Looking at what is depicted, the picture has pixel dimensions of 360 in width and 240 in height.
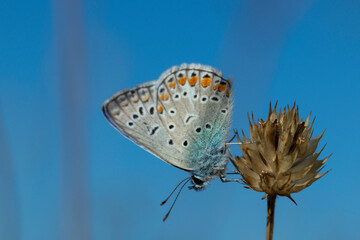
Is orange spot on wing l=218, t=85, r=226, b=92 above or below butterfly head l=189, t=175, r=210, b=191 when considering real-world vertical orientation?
above

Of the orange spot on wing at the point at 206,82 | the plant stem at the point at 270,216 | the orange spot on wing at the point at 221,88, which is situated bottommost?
the plant stem at the point at 270,216

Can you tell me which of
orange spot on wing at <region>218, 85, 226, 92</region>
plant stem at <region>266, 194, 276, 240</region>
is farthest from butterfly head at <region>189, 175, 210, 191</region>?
plant stem at <region>266, 194, 276, 240</region>

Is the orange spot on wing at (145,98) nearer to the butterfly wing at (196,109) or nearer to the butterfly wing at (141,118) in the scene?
the butterfly wing at (141,118)

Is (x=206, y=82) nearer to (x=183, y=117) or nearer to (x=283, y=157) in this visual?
(x=183, y=117)

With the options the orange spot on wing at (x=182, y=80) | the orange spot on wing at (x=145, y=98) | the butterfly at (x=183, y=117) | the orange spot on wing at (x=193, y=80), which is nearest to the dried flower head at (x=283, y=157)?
the butterfly at (x=183, y=117)

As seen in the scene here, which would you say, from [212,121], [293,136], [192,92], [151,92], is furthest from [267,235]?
[151,92]

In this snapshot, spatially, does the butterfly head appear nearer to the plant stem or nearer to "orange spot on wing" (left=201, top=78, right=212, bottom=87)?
"orange spot on wing" (left=201, top=78, right=212, bottom=87)
